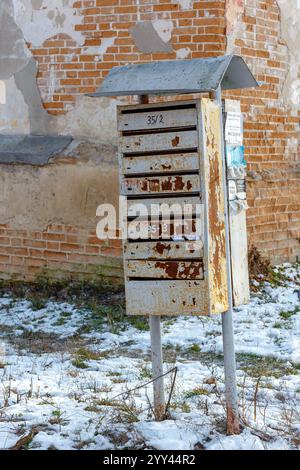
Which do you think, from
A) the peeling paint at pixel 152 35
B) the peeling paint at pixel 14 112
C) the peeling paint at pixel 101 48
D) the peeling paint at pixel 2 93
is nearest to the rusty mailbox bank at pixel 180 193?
the peeling paint at pixel 152 35

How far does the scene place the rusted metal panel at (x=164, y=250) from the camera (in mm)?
4191

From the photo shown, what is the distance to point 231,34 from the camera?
301 inches

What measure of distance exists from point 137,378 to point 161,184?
1702 mm

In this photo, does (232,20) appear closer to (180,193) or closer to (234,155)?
(234,155)

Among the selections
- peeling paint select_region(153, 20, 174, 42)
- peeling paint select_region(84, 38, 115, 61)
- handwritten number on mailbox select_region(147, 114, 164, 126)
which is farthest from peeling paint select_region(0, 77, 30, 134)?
handwritten number on mailbox select_region(147, 114, 164, 126)

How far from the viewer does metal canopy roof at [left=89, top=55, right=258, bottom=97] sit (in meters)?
4.08

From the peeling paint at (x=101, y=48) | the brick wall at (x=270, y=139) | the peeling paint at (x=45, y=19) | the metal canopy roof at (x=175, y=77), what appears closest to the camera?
the metal canopy roof at (x=175, y=77)

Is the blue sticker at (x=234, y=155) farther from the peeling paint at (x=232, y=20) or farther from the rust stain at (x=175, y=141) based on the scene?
the peeling paint at (x=232, y=20)

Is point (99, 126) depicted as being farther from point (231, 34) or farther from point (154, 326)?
point (154, 326)

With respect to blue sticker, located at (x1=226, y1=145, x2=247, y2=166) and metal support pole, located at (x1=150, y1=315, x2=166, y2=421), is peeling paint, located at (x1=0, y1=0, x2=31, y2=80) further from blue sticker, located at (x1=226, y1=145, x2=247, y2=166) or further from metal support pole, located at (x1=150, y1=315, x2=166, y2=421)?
metal support pole, located at (x1=150, y1=315, x2=166, y2=421)

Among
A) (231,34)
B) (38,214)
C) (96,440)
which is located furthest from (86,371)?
(231,34)

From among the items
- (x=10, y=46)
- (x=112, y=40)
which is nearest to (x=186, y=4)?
(x=112, y=40)

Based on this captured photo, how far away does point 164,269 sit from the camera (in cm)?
427

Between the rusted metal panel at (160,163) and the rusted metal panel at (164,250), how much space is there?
373 millimetres
